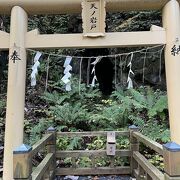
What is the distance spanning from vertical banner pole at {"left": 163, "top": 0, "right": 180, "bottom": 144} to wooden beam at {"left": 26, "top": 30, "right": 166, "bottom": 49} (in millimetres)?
140

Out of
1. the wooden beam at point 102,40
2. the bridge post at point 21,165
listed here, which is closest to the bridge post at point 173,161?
the bridge post at point 21,165

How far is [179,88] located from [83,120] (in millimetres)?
3225

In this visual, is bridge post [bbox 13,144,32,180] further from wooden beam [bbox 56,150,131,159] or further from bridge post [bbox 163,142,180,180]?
wooden beam [bbox 56,150,131,159]

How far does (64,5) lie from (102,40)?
842mm

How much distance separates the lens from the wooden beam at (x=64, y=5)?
14.0ft

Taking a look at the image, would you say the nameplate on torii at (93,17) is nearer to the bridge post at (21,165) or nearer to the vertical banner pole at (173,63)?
the vertical banner pole at (173,63)

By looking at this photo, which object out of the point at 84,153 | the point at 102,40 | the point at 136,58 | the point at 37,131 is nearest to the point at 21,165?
the point at 102,40

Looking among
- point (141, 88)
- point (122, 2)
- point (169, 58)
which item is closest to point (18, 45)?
point (122, 2)

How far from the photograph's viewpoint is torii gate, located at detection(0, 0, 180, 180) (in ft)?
13.4

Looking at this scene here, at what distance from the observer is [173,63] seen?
4117mm

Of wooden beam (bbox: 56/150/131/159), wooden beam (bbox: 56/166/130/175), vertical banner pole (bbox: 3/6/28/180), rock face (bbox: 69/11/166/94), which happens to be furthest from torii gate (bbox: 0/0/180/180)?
rock face (bbox: 69/11/166/94)

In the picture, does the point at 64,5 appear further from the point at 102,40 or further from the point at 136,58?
the point at 136,58

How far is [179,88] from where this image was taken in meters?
4.10

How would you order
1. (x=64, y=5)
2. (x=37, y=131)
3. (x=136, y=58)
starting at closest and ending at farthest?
(x=64, y=5) < (x=37, y=131) < (x=136, y=58)
